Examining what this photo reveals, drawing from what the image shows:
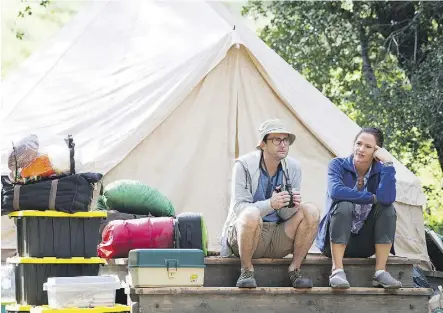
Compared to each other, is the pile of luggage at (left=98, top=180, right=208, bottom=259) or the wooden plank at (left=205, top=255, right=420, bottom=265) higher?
the pile of luggage at (left=98, top=180, right=208, bottom=259)

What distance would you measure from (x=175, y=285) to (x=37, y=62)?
13.4 ft

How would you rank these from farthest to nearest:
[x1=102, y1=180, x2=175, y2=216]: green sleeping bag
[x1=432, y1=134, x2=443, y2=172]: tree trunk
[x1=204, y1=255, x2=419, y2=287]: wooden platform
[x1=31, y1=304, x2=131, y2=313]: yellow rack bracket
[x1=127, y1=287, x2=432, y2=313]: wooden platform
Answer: [x1=432, y1=134, x2=443, y2=172]: tree trunk → [x1=102, y1=180, x2=175, y2=216]: green sleeping bag → [x1=204, y1=255, x2=419, y2=287]: wooden platform → [x1=127, y1=287, x2=432, y2=313]: wooden platform → [x1=31, y1=304, x2=131, y2=313]: yellow rack bracket

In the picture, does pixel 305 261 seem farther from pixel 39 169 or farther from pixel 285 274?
pixel 39 169

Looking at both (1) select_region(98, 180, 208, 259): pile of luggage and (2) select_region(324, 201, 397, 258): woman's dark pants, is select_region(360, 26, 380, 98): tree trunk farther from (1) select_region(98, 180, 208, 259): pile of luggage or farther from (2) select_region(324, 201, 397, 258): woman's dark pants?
(1) select_region(98, 180, 208, 259): pile of luggage

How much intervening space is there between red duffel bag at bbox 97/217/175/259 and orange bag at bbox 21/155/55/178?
0.55m

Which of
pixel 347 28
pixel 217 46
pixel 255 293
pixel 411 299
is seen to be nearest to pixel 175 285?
pixel 255 293

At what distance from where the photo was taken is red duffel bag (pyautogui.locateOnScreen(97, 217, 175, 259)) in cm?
597

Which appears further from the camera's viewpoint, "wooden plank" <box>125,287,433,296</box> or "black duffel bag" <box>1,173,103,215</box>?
"black duffel bag" <box>1,173,103,215</box>

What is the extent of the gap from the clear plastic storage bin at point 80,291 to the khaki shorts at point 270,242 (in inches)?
29.3

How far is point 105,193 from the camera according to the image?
6719 mm

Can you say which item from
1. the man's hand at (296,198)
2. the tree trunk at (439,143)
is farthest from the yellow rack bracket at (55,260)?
the tree trunk at (439,143)

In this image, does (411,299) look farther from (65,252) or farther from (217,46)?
(217,46)

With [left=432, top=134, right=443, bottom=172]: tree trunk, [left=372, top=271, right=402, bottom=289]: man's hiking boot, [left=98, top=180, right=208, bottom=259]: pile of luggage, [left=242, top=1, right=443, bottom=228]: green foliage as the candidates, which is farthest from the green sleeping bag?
[left=432, top=134, right=443, bottom=172]: tree trunk

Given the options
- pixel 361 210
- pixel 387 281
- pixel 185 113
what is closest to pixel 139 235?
pixel 361 210
